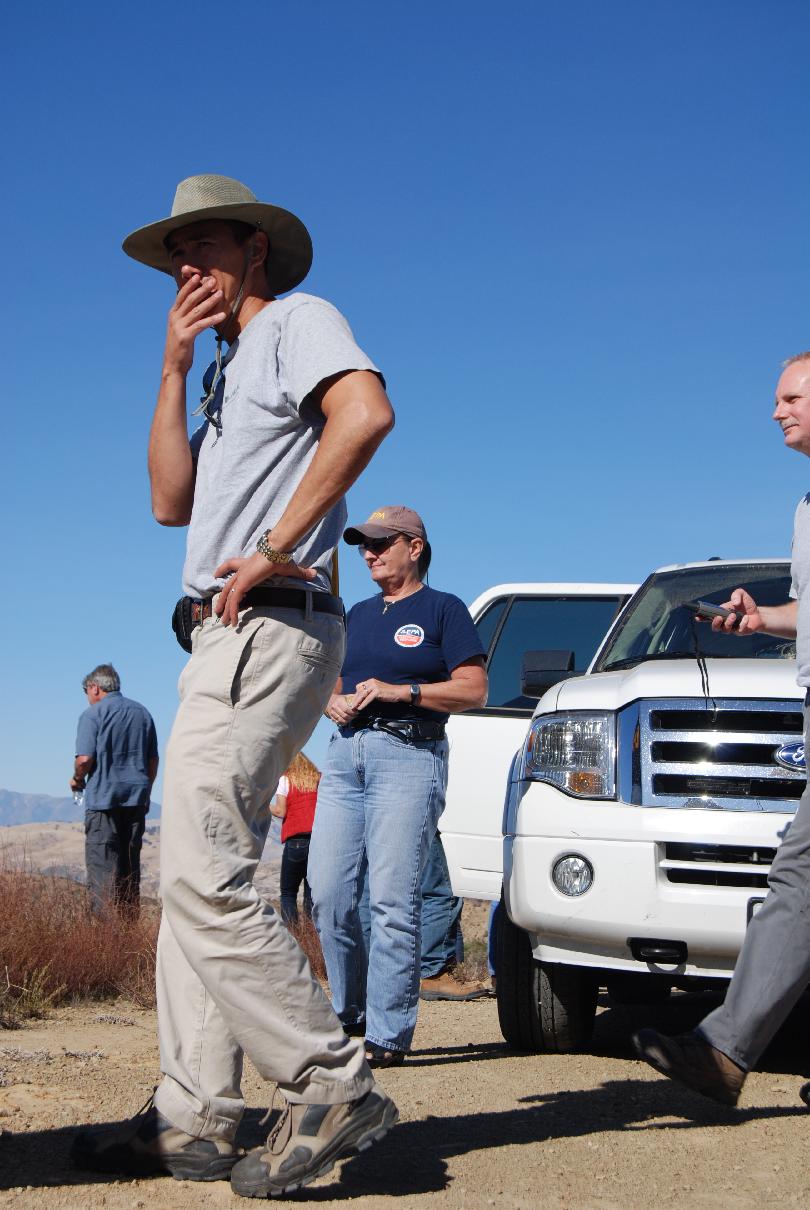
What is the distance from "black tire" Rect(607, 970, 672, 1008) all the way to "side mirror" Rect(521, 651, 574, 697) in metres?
1.16

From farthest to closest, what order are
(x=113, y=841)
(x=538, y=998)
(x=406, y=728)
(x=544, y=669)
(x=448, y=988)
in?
(x=113, y=841)
(x=448, y=988)
(x=544, y=669)
(x=406, y=728)
(x=538, y=998)

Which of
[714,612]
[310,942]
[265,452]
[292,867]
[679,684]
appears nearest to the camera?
[265,452]

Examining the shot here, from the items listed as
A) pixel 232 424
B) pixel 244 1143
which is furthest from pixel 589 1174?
pixel 232 424

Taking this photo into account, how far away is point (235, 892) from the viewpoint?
305 centimetres

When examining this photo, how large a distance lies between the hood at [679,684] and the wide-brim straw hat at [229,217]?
6.48 ft

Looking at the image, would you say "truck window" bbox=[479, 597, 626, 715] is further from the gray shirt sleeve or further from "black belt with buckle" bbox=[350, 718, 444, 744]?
the gray shirt sleeve

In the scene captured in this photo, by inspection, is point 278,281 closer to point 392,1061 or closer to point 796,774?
point 796,774

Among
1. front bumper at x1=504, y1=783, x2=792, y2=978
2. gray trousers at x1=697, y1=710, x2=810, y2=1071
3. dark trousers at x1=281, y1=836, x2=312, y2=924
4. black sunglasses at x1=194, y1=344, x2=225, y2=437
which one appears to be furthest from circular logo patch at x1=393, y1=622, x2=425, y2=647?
dark trousers at x1=281, y1=836, x2=312, y2=924

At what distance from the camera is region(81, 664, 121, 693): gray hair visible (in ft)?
35.7

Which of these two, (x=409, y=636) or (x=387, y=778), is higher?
(x=409, y=636)

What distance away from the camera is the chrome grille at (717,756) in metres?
4.50

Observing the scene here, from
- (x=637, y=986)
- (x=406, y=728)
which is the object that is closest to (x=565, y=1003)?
(x=637, y=986)

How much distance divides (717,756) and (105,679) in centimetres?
716

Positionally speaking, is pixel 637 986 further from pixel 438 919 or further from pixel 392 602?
pixel 438 919
